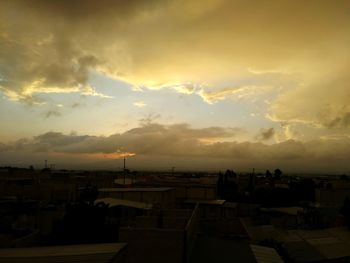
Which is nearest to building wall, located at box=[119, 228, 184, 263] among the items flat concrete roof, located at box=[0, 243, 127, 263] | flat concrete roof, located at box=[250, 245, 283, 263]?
flat concrete roof, located at box=[250, 245, 283, 263]

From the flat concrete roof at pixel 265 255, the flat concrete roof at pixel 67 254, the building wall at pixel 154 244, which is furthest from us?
the flat concrete roof at pixel 265 255

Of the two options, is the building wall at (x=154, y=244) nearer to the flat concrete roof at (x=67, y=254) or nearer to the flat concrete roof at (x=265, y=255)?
the flat concrete roof at (x=265, y=255)

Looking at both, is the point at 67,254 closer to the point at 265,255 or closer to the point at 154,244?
the point at 154,244

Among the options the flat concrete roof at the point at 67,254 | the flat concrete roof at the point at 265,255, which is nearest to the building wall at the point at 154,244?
the flat concrete roof at the point at 265,255

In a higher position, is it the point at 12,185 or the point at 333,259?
the point at 12,185

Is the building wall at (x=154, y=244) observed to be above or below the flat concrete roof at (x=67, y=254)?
below

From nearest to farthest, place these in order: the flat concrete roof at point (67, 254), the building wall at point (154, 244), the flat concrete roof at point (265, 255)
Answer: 1. the flat concrete roof at point (67, 254)
2. the building wall at point (154, 244)
3. the flat concrete roof at point (265, 255)

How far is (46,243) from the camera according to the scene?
22203mm

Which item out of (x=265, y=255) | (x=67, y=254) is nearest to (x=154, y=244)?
(x=265, y=255)

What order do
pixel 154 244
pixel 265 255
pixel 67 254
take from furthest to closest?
pixel 265 255
pixel 154 244
pixel 67 254

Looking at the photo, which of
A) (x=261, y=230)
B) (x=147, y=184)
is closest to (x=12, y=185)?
(x=147, y=184)

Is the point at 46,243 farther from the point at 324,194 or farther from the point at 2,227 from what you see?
the point at 324,194

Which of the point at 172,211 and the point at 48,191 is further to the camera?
the point at 48,191

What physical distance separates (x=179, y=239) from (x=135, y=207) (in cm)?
1331
